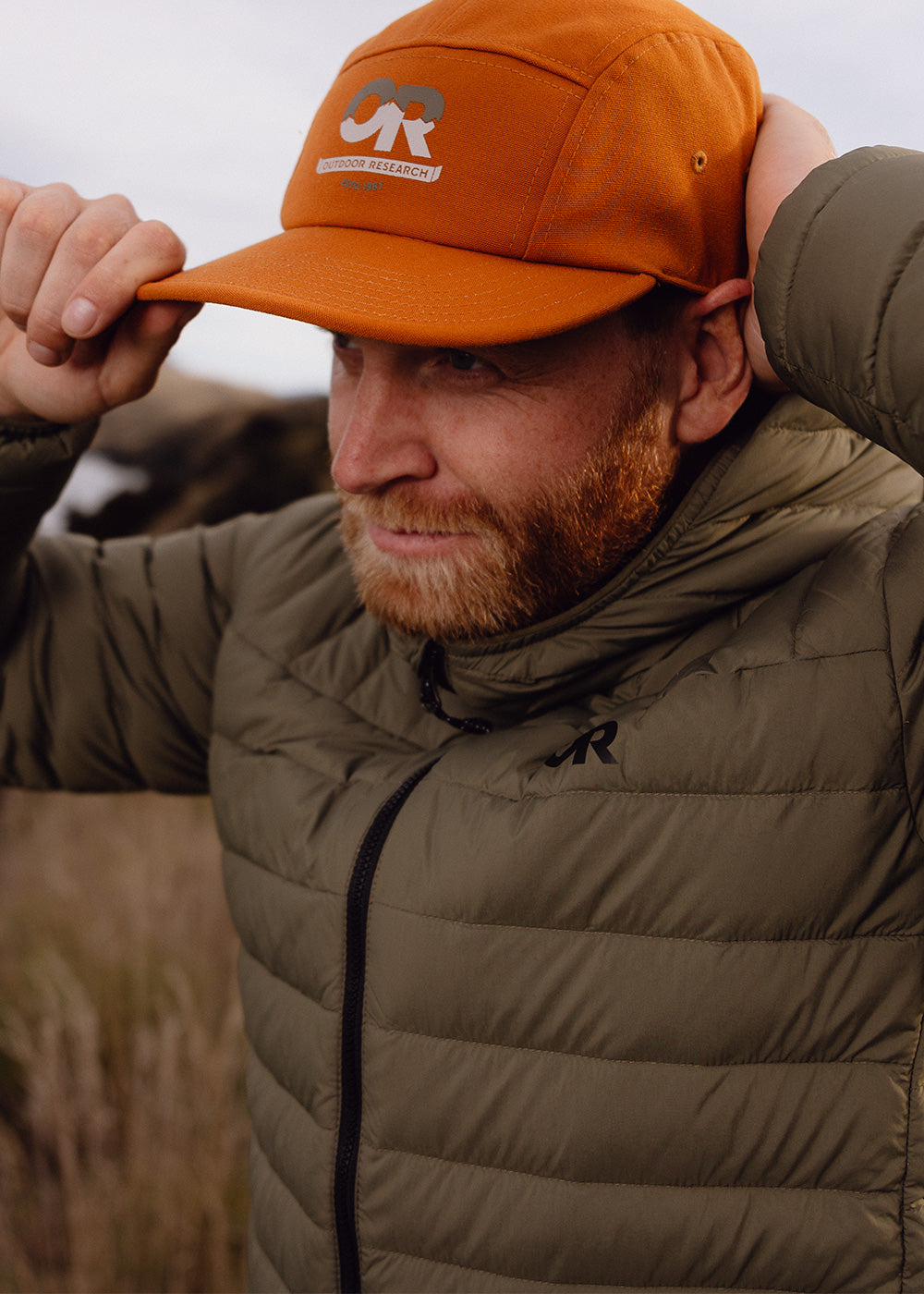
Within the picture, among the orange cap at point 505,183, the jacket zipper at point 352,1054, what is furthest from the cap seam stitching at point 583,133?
the jacket zipper at point 352,1054

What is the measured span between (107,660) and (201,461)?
6.70ft

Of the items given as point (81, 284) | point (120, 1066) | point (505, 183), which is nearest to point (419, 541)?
point (505, 183)

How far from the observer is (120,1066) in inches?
106

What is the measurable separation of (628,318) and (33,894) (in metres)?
2.86

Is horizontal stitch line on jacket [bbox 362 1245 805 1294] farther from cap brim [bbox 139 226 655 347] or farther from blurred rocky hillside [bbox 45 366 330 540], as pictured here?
blurred rocky hillside [bbox 45 366 330 540]

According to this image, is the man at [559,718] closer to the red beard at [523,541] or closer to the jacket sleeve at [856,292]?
the red beard at [523,541]

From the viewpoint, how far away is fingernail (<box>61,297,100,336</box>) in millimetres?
1418

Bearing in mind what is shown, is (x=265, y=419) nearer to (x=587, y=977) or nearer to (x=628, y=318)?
(x=628, y=318)

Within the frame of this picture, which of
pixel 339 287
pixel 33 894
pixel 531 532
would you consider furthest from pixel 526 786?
pixel 33 894

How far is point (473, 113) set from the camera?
4.31ft

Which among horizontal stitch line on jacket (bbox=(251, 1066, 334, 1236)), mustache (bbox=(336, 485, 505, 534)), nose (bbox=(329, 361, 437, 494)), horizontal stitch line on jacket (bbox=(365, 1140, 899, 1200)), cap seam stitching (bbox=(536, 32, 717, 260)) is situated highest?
cap seam stitching (bbox=(536, 32, 717, 260))

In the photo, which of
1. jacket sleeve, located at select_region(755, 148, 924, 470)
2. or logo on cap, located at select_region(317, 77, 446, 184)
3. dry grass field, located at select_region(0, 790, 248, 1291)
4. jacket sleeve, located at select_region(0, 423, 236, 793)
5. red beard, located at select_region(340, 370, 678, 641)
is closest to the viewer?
jacket sleeve, located at select_region(755, 148, 924, 470)

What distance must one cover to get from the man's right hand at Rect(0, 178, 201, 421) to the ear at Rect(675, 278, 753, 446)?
773 millimetres

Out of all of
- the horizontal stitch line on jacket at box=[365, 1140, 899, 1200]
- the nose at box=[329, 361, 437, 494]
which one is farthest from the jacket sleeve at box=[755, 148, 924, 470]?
the horizontal stitch line on jacket at box=[365, 1140, 899, 1200]
